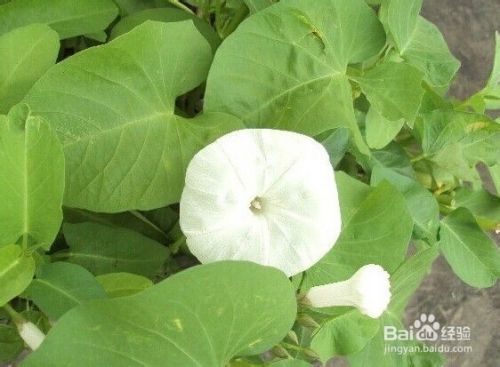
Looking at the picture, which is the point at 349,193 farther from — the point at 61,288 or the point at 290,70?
the point at 61,288

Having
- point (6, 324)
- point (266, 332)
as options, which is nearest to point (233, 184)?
point (266, 332)

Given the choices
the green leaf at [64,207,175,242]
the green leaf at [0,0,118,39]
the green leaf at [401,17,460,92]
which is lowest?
the green leaf at [64,207,175,242]

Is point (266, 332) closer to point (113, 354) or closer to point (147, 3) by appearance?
point (113, 354)

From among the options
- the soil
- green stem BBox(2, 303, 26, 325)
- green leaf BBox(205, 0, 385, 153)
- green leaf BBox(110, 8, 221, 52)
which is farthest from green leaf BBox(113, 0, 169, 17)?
the soil

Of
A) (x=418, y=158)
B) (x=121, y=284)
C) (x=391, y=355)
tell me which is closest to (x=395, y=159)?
(x=418, y=158)

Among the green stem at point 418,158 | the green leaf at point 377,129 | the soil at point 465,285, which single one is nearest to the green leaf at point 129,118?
the green leaf at point 377,129

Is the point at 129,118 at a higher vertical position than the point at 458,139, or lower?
higher

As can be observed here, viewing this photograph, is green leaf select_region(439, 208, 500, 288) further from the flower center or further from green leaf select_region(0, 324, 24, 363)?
green leaf select_region(0, 324, 24, 363)
